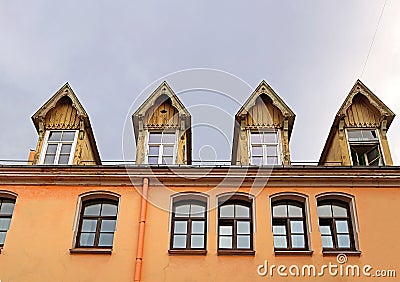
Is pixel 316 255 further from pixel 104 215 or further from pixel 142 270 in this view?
pixel 104 215

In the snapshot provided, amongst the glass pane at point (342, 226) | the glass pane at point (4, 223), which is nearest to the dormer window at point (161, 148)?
the glass pane at point (4, 223)

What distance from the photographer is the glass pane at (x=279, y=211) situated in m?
17.3

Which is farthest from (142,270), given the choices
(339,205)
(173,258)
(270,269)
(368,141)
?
(368,141)

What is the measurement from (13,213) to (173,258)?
588 cm

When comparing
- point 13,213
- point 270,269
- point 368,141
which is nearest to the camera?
point 270,269

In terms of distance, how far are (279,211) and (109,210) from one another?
6.04 meters

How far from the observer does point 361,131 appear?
18922mm

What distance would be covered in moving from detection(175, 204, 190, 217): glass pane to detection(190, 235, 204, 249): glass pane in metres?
0.91

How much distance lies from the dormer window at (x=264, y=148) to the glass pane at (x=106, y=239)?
19.0 ft

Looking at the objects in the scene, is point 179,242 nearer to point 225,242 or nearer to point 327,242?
point 225,242

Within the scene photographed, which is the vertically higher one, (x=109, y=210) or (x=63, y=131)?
(x=63, y=131)

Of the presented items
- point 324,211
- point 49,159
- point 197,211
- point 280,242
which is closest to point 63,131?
point 49,159

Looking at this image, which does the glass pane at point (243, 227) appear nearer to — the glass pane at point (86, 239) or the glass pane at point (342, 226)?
the glass pane at point (342, 226)

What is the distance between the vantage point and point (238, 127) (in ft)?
63.6
